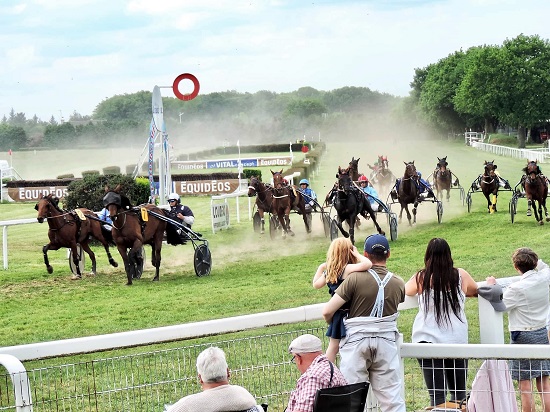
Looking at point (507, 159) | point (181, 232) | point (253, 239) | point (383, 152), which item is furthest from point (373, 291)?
point (383, 152)

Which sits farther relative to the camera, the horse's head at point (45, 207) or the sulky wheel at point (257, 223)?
the sulky wheel at point (257, 223)

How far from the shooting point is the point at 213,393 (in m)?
4.45

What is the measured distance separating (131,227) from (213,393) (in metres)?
11.0

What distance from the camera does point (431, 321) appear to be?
5.66 m

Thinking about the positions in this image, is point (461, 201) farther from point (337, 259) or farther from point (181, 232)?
point (337, 259)

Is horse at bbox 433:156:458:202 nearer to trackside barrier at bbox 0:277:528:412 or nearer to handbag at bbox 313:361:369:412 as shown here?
trackside barrier at bbox 0:277:528:412

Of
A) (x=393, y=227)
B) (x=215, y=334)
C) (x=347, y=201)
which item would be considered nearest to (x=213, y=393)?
(x=215, y=334)

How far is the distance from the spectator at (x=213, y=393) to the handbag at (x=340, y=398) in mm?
363

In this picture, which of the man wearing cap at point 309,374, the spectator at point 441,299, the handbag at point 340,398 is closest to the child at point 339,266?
the spectator at point 441,299

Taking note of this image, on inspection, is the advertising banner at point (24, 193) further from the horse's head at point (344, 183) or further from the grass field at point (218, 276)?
the horse's head at point (344, 183)

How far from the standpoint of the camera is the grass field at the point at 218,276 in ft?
38.0

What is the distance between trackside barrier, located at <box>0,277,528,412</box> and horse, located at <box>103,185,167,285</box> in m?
9.55

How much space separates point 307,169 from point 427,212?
13549mm

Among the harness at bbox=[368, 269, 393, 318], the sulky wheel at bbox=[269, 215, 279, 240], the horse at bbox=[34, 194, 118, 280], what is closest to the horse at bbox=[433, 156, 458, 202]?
the sulky wheel at bbox=[269, 215, 279, 240]
